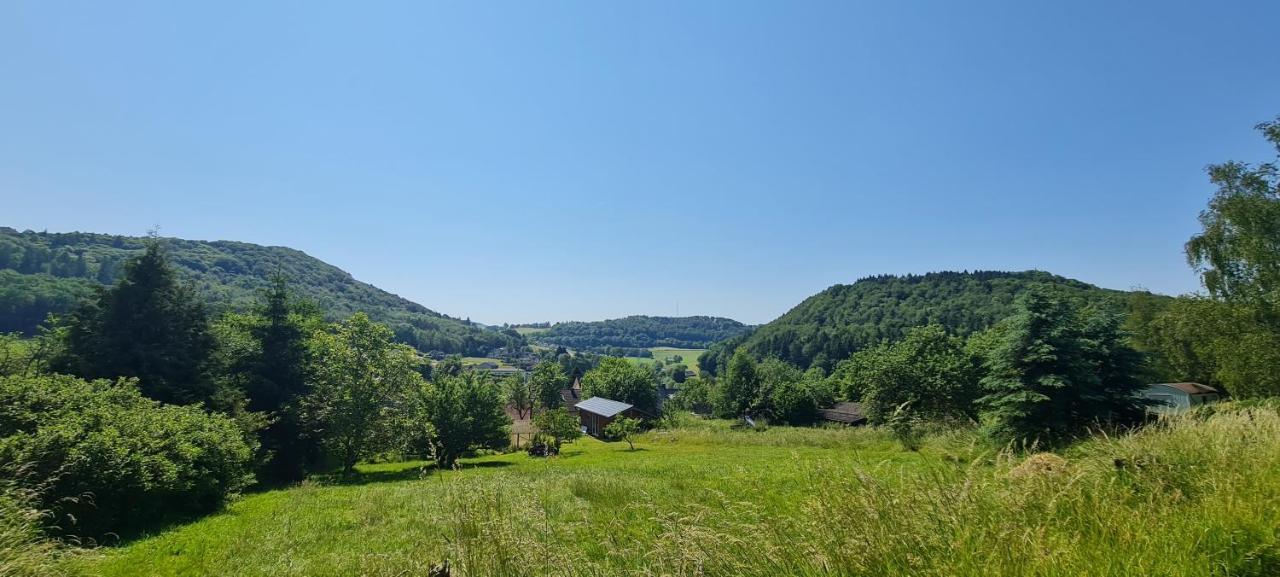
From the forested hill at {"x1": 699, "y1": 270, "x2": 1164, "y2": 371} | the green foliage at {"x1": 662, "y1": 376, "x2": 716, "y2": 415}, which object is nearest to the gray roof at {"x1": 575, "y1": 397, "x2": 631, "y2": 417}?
the green foliage at {"x1": 662, "y1": 376, "x2": 716, "y2": 415}

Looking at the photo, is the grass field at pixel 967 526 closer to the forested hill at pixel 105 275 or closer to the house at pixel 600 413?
the forested hill at pixel 105 275

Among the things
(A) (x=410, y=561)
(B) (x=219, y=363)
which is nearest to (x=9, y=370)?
(B) (x=219, y=363)

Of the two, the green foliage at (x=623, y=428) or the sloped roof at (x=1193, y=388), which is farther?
the green foliage at (x=623, y=428)

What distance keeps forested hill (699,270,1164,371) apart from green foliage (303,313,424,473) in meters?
85.2

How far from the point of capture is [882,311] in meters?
121

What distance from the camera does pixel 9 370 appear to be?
61.4 ft

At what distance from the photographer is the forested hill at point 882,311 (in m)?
100

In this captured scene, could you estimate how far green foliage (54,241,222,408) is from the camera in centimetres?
1997

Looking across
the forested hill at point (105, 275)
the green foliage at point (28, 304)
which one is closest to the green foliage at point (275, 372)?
the forested hill at point (105, 275)

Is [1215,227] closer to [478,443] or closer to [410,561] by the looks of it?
[410,561]

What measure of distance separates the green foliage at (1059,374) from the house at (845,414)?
38.4 m

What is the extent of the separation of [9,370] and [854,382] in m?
66.4

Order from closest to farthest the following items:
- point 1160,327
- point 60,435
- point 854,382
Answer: point 60,435 < point 1160,327 < point 854,382

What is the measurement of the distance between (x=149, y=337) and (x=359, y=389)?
851 centimetres
